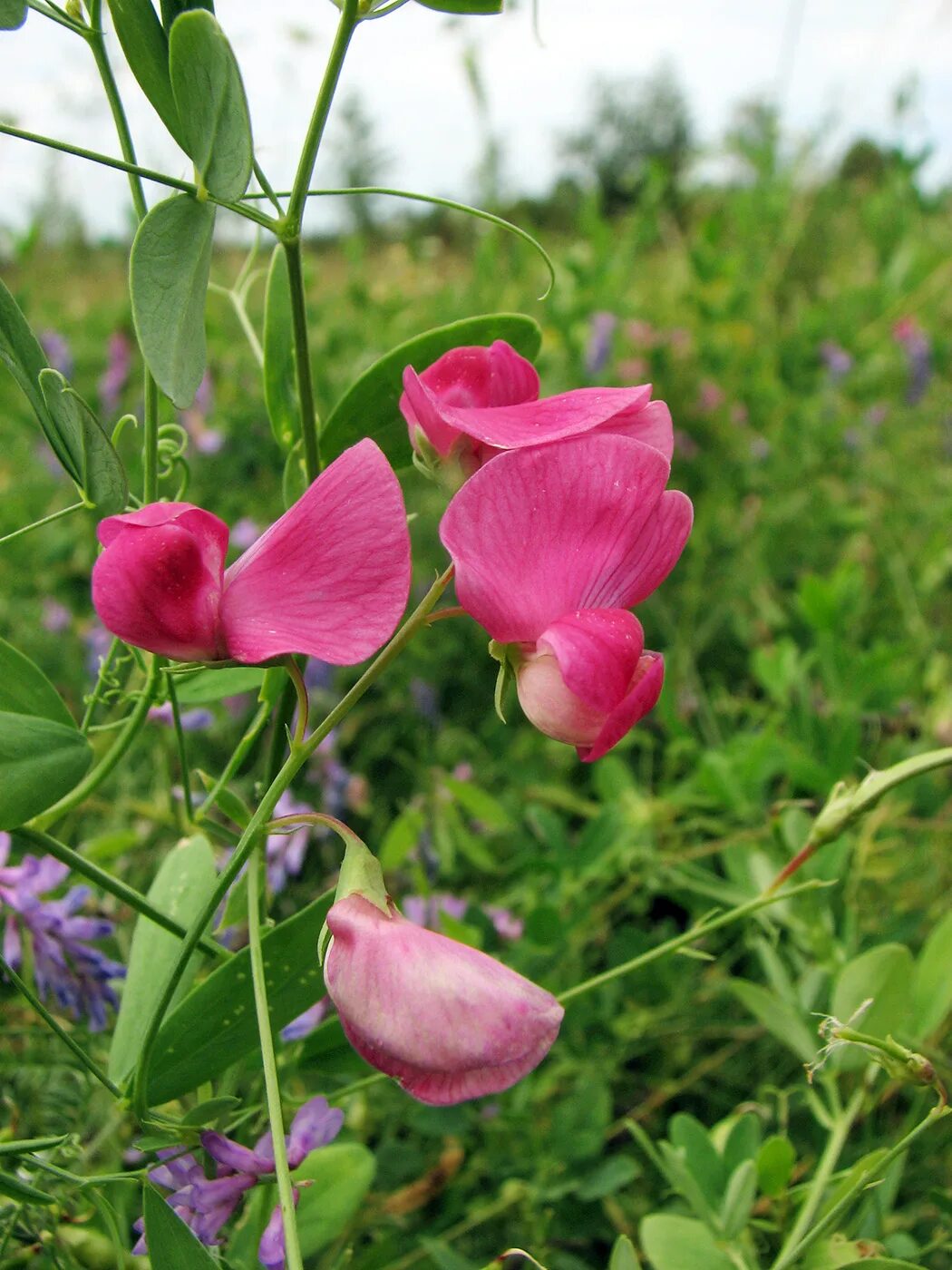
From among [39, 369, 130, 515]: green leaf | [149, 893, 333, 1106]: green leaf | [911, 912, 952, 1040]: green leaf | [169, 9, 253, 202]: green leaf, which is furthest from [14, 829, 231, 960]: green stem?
[911, 912, 952, 1040]: green leaf

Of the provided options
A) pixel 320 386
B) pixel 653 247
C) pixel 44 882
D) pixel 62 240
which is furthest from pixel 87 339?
pixel 653 247

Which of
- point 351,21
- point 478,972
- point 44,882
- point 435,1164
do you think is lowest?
point 435,1164

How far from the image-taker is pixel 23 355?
0.34 metres

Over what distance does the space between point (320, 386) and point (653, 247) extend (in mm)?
2695

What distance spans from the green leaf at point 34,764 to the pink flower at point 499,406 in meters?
0.15

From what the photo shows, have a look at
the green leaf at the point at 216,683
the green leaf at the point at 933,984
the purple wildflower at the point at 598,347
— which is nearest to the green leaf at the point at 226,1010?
the green leaf at the point at 216,683

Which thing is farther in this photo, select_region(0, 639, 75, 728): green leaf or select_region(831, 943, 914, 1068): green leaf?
select_region(831, 943, 914, 1068): green leaf

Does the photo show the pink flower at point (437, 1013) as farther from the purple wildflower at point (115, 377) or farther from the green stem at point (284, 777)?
the purple wildflower at point (115, 377)

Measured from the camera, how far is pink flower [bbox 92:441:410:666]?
0.99ft

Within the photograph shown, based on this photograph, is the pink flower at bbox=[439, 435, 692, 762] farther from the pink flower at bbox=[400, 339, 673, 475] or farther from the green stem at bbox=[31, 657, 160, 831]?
the green stem at bbox=[31, 657, 160, 831]

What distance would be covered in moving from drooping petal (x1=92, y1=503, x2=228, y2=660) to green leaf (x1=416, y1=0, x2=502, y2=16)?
0.68ft

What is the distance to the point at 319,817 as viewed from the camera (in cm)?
32

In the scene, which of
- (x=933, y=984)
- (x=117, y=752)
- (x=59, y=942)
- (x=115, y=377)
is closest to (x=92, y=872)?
(x=117, y=752)

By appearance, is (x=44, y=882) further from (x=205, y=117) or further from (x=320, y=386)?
(x=320, y=386)
